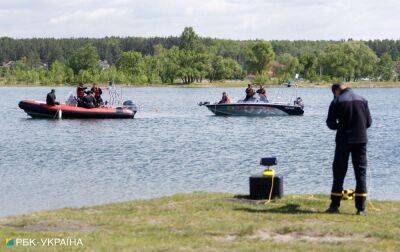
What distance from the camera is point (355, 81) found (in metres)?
148

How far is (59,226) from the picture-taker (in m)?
10.8

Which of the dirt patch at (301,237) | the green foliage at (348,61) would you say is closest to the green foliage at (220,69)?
the green foliage at (348,61)

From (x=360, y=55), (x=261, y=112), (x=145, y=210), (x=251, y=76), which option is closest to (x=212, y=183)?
(x=145, y=210)

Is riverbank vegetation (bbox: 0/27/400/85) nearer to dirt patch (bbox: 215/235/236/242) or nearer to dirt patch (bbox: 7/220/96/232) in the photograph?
dirt patch (bbox: 7/220/96/232)

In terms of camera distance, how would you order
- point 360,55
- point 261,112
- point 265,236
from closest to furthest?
1. point 265,236
2. point 261,112
3. point 360,55

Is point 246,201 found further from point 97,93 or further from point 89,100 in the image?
point 97,93

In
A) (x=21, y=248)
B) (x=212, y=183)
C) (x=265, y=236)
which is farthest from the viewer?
(x=212, y=183)

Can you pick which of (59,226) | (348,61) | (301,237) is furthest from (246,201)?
(348,61)

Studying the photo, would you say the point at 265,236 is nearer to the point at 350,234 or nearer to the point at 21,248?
the point at 350,234

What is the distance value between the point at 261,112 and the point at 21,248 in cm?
3576

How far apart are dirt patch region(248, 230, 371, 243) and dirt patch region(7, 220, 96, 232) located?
233 cm

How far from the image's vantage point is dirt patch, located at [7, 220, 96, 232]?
1052 centimetres

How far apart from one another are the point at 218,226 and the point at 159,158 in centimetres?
1430

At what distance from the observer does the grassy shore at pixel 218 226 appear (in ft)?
30.3
